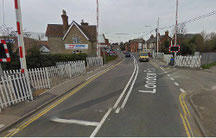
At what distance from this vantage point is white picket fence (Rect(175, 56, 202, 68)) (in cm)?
1283

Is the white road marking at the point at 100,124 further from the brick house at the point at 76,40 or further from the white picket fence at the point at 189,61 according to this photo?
the brick house at the point at 76,40

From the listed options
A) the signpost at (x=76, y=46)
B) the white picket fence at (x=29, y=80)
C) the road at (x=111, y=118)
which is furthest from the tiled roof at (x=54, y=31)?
the road at (x=111, y=118)

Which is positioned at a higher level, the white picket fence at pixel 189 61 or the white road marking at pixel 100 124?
the white picket fence at pixel 189 61

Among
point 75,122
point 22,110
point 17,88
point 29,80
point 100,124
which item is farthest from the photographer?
point 29,80

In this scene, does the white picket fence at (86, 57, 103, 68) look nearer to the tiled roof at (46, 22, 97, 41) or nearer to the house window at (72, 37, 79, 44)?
the house window at (72, 37, 79, 44)

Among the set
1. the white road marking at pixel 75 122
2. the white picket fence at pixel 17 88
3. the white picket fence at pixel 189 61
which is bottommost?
the white road marking at pixel 75 122

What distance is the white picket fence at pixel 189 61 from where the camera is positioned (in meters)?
12.8

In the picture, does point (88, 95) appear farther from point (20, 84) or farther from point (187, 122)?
point (187, 122)

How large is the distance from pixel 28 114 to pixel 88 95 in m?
2.65

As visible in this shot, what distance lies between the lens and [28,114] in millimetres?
4215

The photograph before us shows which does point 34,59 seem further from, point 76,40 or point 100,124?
point 76,40

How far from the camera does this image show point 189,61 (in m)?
13.4

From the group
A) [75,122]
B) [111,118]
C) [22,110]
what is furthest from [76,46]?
[111,118]

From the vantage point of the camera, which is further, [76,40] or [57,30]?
[57,30]
